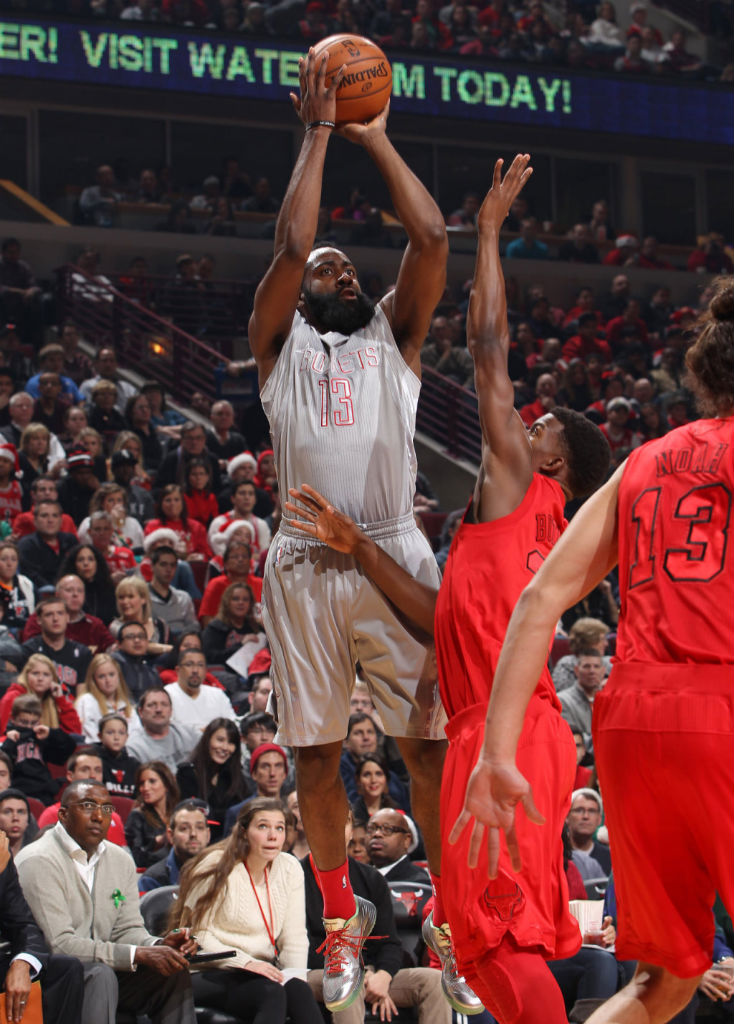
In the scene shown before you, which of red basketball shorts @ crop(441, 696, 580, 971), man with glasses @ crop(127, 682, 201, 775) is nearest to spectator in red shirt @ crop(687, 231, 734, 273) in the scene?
man with glasses @ crop(127, 682, 201, 775)

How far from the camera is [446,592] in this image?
4.05 m

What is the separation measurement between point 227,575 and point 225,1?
460 inches

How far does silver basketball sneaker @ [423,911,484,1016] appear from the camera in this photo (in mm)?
4535

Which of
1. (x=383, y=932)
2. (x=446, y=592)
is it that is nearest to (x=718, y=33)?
(x=383, y=932)

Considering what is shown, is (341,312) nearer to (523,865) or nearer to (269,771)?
(523,865)

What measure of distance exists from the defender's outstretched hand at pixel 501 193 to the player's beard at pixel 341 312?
65cm

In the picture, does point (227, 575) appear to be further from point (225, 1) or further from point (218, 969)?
point (225, 1)

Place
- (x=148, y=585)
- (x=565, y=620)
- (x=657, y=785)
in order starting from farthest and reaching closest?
(x=565, y=620) < (x=148, y=585) < (x=657, y=785)

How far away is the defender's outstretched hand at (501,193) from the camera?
421 centimetres

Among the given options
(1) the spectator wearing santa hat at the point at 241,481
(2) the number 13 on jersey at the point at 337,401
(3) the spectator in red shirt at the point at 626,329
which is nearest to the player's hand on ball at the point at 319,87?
(2) the number 13 on jersey at the point at 337,401

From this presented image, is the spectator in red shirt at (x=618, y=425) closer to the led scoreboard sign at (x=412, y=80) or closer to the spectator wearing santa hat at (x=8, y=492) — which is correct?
the spectator wearing santa hat at (x=8, y=492)

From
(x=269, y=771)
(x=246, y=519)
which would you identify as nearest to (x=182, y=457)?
(x=246, y=519)

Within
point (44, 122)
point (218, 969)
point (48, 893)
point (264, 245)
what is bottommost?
point (218, 969)

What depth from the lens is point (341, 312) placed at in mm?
4766
